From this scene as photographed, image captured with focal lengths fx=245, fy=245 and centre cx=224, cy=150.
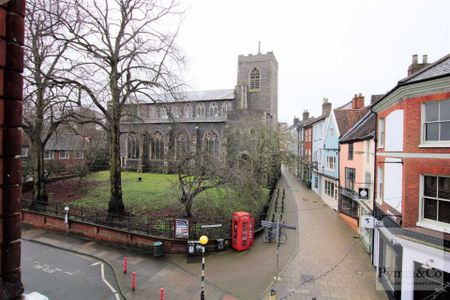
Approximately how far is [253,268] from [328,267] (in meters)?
3.56

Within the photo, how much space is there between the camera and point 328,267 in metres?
11.5

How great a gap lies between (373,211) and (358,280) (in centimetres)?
354

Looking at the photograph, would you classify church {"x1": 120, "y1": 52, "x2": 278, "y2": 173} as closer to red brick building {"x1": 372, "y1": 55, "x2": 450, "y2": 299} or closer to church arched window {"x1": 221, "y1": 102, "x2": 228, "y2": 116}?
church arched window {"x1": 221, "y1": 102, "x2": 228, "y2": 116}

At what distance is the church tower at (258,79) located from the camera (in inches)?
1785

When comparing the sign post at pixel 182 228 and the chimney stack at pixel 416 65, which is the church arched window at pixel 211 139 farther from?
the chimney stack at pixel 416 65

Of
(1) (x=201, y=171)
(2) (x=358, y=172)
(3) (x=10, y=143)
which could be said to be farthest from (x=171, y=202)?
(3) (x=10, y=143)

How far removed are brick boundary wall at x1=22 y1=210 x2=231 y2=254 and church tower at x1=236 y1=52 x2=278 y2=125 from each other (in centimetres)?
3462

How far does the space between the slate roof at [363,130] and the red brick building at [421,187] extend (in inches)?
210

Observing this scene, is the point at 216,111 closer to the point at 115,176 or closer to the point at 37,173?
the point at 37,173

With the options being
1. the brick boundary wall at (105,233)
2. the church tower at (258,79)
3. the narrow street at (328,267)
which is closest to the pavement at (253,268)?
the narrow street at (328,267)

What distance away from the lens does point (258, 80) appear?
151ft

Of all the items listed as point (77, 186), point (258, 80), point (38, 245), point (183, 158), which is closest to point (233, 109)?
point (258, 80)

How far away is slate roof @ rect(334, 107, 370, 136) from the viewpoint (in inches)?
814

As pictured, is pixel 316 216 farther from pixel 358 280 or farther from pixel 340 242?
pixel 358 280
